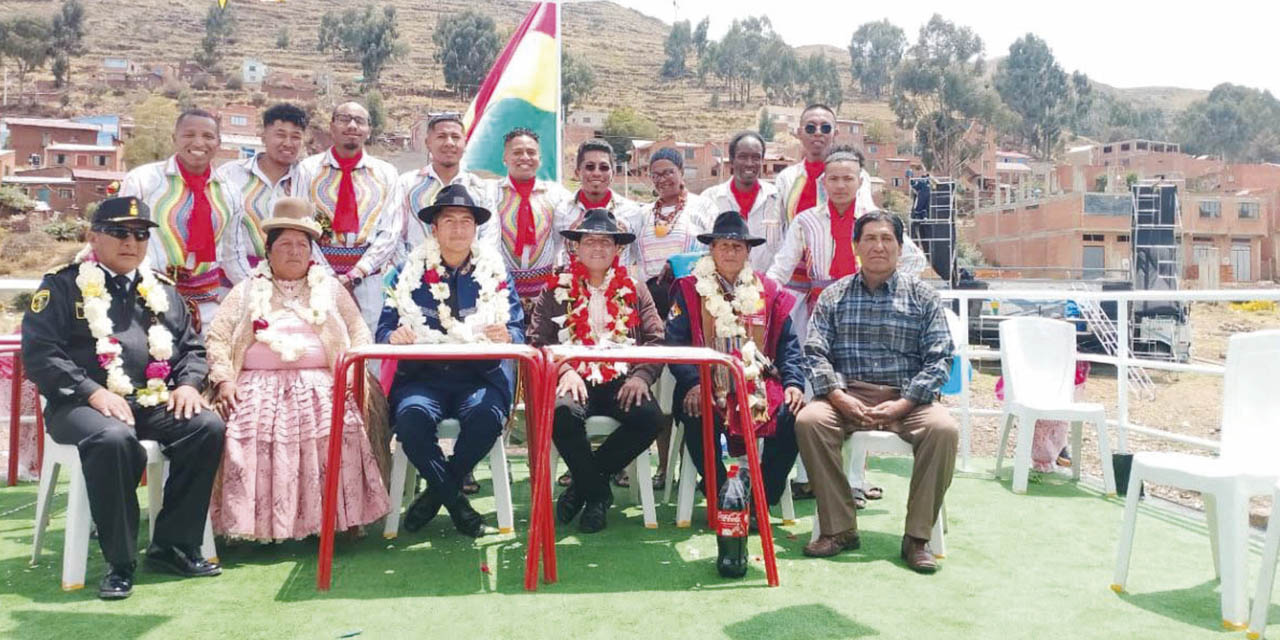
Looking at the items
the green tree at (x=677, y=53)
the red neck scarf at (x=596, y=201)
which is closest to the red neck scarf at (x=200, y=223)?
the red neck scarf at (x=596, y=201)

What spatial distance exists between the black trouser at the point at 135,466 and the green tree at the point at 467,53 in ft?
302

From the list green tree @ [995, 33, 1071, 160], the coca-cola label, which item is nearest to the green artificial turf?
the coca-cola label

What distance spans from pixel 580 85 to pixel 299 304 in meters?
95.5

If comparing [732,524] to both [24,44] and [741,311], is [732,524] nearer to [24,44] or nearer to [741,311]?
[741,311]

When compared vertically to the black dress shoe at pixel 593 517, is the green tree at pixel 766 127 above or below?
above

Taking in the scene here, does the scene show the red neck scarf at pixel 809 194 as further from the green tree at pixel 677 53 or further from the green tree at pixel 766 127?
the green tree at pixel 677 53

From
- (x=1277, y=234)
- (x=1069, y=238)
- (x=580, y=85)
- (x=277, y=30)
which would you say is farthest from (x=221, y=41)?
(x=1277, y=234)

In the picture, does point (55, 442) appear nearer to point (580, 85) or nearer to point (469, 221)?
point (469, 221)

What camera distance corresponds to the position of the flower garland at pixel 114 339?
3.92m

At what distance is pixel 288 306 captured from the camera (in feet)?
14.4

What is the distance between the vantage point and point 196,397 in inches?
157

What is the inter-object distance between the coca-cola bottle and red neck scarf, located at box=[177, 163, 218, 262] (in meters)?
3.20

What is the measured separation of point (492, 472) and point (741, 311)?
4.85 feet

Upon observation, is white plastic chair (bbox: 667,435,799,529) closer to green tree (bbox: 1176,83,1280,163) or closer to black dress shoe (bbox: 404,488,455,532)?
black dress shoe (bbox: 404,488,455,532)
